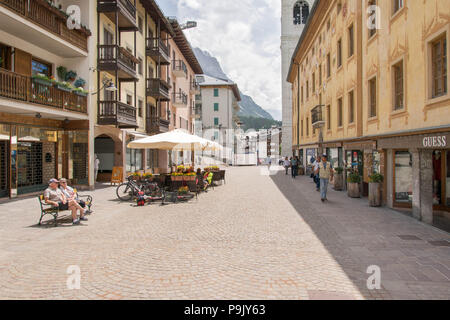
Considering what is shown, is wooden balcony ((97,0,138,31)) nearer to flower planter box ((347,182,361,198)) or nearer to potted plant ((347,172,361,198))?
potted plant ((347,172,361,198))

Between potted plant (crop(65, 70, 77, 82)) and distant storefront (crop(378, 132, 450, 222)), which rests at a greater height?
potted plant (crop(65, 70, 77, 82))

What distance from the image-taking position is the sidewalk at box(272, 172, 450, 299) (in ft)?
14.6

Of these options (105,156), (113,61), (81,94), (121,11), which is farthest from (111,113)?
(121,11)

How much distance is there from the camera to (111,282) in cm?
458

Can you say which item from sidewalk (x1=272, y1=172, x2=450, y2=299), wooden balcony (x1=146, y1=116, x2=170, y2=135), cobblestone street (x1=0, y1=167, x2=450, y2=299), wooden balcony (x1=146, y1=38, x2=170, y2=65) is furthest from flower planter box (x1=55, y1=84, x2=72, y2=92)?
wooden balcony (x1=146, y1=38, x2=170, y2=65)

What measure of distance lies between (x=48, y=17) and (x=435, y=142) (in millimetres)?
15486

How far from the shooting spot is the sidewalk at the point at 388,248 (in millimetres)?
4457

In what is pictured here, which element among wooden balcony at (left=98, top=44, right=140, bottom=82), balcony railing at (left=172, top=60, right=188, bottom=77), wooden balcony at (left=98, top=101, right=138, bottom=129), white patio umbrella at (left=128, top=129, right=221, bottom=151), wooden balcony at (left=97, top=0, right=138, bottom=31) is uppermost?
balcony railing at (left=172, top=60, right=188, bottom=77)

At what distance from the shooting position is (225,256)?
581 cm

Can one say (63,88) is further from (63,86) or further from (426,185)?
(426,185)

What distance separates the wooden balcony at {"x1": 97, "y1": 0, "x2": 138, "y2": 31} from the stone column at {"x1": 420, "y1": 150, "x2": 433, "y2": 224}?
1746cm

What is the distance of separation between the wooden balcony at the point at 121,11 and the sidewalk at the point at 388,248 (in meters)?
15.7
